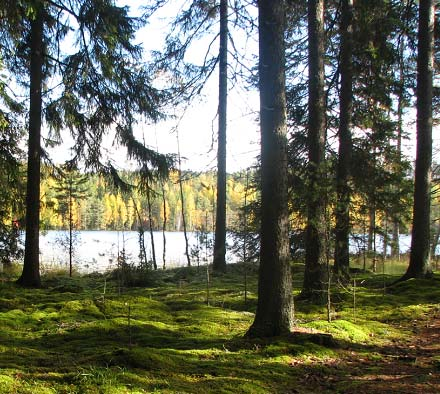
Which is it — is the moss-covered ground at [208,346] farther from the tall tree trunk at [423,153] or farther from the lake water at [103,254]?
the lake water at [103,254]

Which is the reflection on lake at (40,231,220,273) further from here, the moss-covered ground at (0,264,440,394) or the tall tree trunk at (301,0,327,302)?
the tall tree trunk at (301,0,327,302)

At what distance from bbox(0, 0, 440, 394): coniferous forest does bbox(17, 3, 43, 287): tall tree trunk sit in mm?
37

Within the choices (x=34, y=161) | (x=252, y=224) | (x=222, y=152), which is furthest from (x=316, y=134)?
Result: (x=34, y=161)

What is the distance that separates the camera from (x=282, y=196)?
5137mm

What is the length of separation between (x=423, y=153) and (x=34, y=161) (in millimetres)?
9920

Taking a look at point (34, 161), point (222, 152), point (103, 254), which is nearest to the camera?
point (34, 161)

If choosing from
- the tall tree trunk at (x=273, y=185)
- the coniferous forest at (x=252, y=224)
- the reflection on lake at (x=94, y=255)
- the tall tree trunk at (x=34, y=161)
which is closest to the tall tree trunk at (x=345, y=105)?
the coniferous forest at (x=252, y=224)

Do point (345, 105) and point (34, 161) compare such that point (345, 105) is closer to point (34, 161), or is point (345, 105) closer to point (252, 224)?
point (252, 224)

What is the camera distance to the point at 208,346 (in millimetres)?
4984

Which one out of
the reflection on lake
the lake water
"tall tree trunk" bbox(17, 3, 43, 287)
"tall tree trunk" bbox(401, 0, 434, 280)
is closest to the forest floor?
the lake water

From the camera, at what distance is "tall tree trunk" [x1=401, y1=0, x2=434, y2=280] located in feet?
31.2

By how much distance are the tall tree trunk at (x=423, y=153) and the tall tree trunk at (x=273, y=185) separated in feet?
19.1

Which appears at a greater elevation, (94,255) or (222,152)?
(222,152)

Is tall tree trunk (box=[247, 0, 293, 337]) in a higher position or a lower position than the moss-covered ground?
higher
